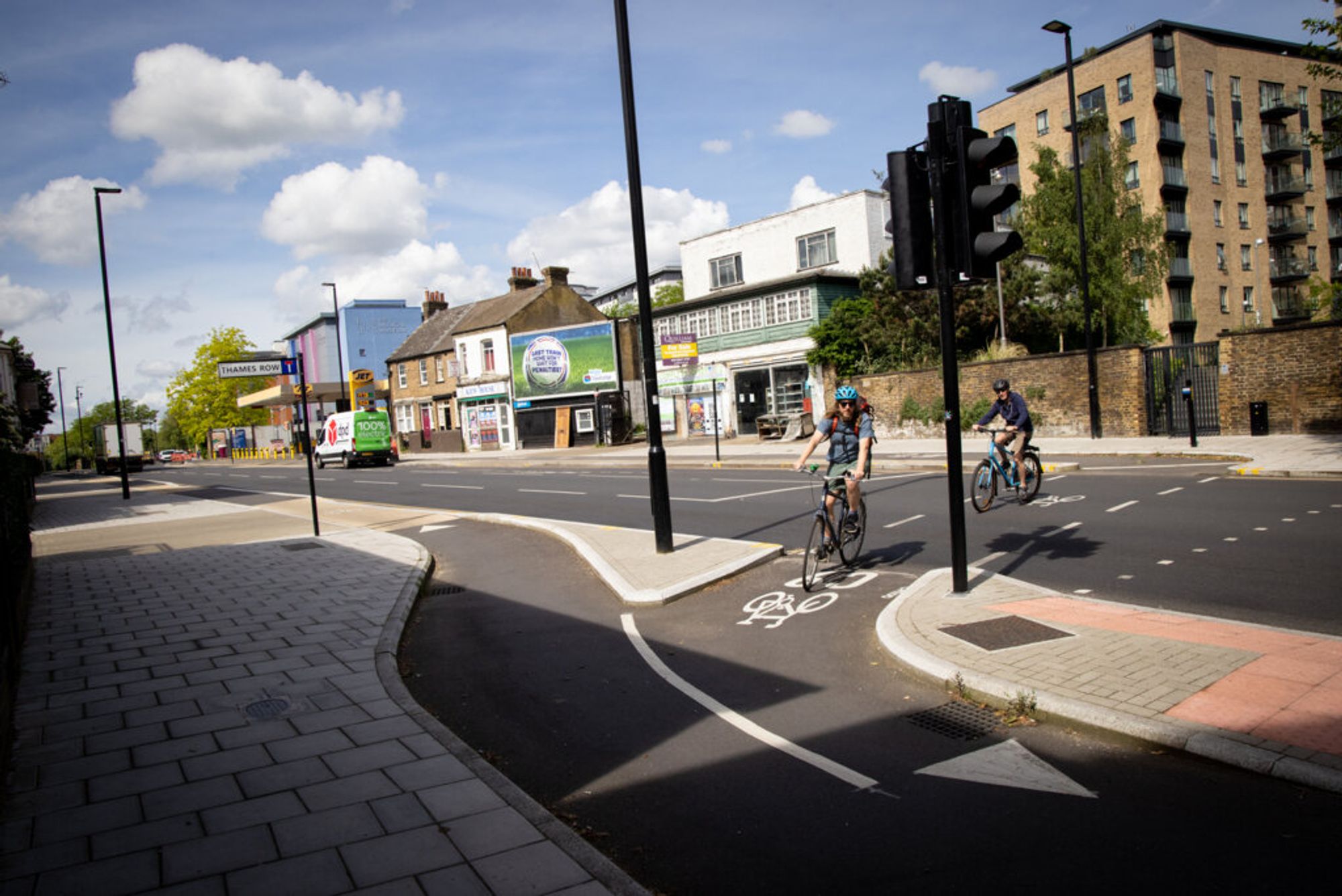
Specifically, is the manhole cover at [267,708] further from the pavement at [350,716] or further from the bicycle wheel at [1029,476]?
the bicycle wheel at [1029,476]

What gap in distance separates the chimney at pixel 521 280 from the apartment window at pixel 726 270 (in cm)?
1407

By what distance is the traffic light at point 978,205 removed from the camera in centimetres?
624

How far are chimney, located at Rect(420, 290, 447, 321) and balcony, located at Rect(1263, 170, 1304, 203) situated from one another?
52.6 meters

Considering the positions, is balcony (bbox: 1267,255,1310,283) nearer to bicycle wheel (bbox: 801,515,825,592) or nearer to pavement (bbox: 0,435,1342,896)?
pavement (bbox: 0,435,1342,896)

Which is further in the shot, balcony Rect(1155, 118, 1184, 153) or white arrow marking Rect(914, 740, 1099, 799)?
balcony Rect(1155, 118, 1184, 153)

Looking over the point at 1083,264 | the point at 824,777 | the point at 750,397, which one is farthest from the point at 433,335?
the point at 824,777

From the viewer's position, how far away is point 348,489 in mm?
25391

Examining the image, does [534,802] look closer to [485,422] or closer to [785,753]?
[785,753]

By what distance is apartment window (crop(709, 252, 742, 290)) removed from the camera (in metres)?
39.2

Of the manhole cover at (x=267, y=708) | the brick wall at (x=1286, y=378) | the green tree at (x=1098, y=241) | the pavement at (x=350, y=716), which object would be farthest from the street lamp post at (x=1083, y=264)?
the manhole cover at (x=267, y=708)

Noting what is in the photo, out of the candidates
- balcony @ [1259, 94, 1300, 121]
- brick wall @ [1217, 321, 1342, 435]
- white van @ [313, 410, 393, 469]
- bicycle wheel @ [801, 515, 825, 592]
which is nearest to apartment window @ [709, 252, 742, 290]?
white van @ [313, 410, 393, 469]

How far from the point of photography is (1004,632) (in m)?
5.72

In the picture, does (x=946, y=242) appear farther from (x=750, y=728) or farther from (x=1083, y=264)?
(x=1083, y=264)

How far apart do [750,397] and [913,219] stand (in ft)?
97.0
